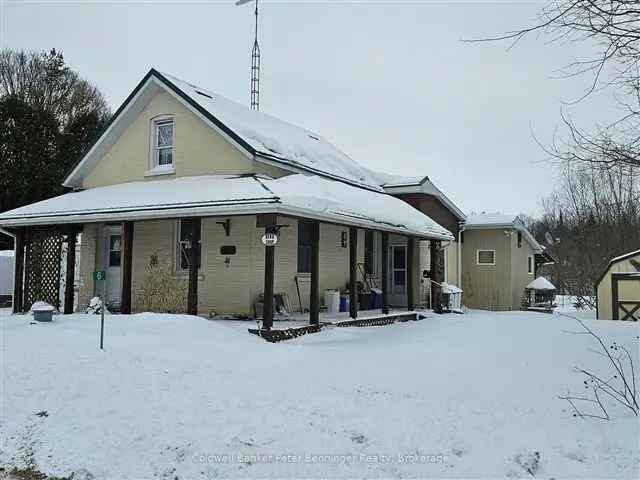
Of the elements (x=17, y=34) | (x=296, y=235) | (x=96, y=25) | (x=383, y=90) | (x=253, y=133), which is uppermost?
(x=17, y=34)

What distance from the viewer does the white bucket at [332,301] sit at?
1509 cm

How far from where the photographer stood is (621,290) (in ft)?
56.0

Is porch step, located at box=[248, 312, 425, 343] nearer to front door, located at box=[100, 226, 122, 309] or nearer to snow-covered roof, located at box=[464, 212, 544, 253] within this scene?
front door, located at box=[100, 226, 122, 309]

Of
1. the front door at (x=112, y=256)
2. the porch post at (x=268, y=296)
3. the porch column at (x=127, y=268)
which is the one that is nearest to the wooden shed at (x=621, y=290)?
the porch post at (x=268, y=296)

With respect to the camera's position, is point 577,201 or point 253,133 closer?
point 253,133

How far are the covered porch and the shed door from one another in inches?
186

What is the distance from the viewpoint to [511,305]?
76.4 ft

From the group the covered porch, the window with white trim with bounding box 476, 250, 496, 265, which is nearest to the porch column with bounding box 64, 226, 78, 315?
the covered porch

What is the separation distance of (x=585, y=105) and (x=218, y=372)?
5247mm

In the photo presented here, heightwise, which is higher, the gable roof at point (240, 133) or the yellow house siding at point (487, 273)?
the gable roof at point (240, 133)

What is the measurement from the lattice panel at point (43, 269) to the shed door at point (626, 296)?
14800 mm

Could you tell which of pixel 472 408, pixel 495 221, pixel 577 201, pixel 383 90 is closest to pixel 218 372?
pixel 472 408

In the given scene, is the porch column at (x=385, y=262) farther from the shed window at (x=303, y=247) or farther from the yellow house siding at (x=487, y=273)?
the yellow house siding at (x=487, y=273)

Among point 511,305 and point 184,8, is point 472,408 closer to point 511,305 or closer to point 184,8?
point 184,8
